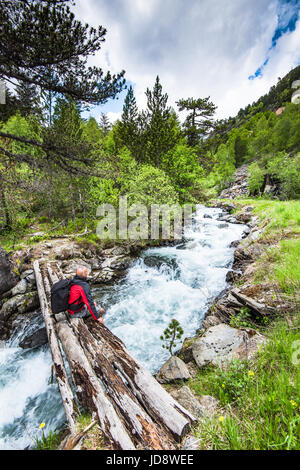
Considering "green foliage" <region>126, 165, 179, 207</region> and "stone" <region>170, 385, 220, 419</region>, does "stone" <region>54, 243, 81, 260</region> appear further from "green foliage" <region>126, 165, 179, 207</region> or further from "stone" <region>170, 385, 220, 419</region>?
"stone" <region>170, 385, 220, 419</region>

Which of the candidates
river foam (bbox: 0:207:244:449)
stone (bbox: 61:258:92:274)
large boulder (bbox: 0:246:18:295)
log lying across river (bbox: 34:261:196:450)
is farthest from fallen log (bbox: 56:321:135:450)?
large boulder (bbox: 0:246:18:295)

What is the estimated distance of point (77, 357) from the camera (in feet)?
10.0

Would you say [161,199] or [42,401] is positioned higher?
[161,199]

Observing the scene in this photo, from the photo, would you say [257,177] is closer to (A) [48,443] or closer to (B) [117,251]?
(B) [117,251]

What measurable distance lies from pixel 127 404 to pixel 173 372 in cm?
143

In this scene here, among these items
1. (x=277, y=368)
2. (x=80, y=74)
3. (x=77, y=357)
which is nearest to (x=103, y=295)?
(x=77, y=357)

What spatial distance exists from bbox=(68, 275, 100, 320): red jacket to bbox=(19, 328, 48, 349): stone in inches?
87.9

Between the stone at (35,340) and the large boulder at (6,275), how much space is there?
2.64m

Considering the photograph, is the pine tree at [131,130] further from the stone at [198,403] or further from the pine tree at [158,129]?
the stone at [198,403]

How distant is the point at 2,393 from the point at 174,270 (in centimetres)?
756

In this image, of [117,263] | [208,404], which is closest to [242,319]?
[208,404]

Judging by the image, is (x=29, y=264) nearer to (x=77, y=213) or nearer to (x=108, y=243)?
(x=108, y=243)

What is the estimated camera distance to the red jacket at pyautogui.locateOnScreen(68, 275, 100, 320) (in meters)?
4.00

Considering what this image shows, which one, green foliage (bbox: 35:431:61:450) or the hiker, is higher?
the hiker
